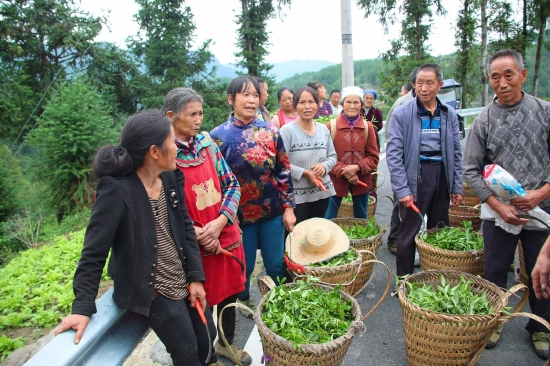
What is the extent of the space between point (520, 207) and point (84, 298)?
2.77 meters

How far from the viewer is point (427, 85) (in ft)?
11.2

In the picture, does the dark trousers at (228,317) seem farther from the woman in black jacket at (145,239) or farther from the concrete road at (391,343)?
the woman in black jacket at (145,239)

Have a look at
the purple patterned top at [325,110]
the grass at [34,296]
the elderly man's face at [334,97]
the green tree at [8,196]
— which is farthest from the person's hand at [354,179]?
the green tree at [8,196]

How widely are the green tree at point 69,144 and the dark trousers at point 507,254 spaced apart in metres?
10.2

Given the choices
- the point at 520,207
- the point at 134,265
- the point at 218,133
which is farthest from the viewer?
the point at 218,133

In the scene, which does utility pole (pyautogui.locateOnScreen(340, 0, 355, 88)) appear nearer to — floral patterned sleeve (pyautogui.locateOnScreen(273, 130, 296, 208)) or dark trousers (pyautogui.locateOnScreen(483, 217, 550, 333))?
floral patterned sleeve (pyautogui.locateOnScreen(273, 130, 296, 208))

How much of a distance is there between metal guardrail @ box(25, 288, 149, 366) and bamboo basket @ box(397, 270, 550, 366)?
1620 millimetres

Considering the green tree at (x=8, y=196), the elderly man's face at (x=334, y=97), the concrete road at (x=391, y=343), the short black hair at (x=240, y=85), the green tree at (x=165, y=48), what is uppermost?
the green tree at (x=165, y=48)

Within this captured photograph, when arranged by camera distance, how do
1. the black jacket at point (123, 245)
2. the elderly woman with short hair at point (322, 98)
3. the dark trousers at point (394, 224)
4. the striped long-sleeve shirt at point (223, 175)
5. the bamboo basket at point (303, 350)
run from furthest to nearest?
the elderly woman with short hair at point (322, 98) → the dark trousers at point (394, 224) → the striped long-sleeve shirt at point (223, 175) → the bamboo basket at point (303, 350) → the black jacket at point (123, 245)

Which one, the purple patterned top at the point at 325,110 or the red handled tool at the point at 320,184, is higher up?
the purple patterned top at the point at 325,110

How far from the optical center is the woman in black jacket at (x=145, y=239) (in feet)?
5.75

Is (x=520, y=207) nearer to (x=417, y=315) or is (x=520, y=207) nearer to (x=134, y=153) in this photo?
(x=417, y=315)

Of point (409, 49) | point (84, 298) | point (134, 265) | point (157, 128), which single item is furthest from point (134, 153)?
point (409, 49)

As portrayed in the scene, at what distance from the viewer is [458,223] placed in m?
4.46
